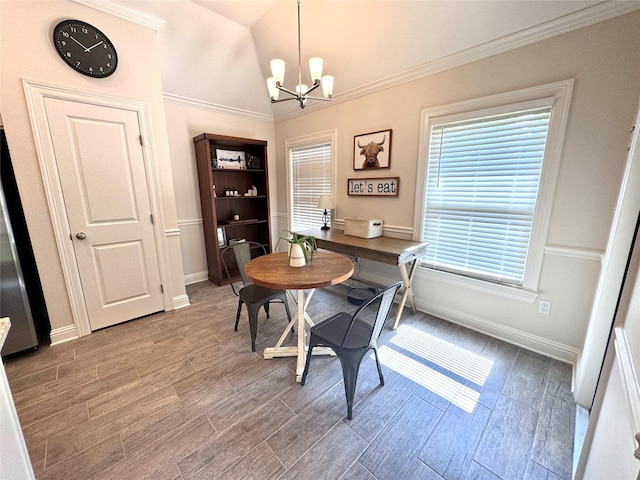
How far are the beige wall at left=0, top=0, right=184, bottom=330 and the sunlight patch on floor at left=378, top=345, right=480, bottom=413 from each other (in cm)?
289

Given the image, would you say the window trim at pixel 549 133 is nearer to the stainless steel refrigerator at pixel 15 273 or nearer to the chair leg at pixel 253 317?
the chair leg at pixel 253 317

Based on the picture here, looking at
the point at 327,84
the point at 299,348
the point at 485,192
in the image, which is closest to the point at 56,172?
the point at 327,84

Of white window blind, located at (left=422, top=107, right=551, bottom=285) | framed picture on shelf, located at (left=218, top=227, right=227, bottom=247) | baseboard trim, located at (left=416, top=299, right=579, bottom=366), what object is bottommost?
baseboard trim, located at (left=416, top=299, right=579, bottom=366)

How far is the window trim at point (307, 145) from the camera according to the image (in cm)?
341

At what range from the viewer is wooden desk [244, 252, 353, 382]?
1656mm

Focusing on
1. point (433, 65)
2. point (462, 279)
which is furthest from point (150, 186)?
point (462, 279)

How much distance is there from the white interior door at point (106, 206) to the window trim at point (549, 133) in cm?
295

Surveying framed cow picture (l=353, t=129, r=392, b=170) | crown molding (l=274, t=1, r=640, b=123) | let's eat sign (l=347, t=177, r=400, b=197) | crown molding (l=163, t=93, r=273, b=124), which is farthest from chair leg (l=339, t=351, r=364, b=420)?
crown molding (l=163, t=93, r=273, b=124)

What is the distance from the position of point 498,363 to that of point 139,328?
10.8ft

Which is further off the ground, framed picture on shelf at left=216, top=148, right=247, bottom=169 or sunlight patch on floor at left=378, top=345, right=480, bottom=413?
framed picture on shelf at left=216, top=148, right=247, bottom=169

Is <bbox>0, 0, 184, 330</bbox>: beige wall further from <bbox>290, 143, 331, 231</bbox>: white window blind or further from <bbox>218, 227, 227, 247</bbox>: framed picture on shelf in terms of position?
<bbox>290, 143, 331, 231</bbox>: white window blind

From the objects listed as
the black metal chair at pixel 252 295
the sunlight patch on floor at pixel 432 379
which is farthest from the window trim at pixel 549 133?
the black metal chair at pixel 252 295

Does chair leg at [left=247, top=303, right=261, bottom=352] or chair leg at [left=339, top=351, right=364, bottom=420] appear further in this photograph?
chair leg at [left=247, top=303, right=261, bottom=352]

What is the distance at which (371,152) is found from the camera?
299cm
